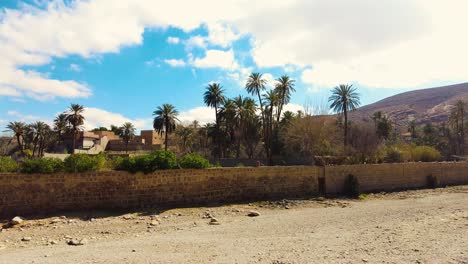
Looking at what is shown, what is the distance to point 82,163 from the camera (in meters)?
13.9

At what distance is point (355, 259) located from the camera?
26.1 feet

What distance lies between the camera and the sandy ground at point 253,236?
27.2 feet

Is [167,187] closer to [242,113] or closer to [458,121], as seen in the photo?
[242,113]

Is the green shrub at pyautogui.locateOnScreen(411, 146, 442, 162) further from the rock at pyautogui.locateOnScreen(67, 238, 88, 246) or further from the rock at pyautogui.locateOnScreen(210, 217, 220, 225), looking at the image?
the rock at pyautogui.locateOnScreen(67, 238, 88, 246)

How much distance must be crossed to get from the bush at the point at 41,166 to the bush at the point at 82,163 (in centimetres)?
40

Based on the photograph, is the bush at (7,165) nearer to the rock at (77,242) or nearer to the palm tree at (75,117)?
the rock at (77,242)

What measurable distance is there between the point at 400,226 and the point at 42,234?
12.7m

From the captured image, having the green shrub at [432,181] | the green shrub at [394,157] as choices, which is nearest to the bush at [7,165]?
the green shrub at [394,157]

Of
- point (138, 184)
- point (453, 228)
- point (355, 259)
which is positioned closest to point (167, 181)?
point (138, 184)

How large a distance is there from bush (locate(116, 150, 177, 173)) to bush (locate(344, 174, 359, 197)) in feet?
35.8

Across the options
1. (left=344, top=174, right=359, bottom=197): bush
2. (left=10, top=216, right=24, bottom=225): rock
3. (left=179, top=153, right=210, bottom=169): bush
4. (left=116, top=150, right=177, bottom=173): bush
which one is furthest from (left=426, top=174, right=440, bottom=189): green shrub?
(left=10, top=216, right=24, bottom=225): rock

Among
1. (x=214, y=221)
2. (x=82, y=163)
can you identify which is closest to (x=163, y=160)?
(x=82, y=163)

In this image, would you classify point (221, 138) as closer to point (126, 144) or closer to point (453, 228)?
point (126, 144)

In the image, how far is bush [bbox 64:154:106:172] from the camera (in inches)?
541
